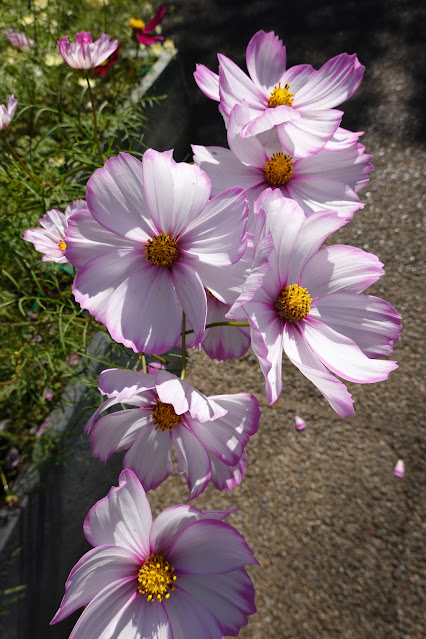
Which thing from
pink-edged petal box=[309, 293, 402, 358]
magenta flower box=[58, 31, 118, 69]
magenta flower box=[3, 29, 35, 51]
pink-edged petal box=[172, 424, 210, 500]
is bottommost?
pink-edged petal box=[172, 424, 210, 500]

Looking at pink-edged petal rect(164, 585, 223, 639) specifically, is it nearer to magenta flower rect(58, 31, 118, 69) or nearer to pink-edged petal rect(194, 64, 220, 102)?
pink-edged petal rect(194, 64, 220, 102)

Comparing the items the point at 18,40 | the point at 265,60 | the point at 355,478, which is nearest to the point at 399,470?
the point at 355,478

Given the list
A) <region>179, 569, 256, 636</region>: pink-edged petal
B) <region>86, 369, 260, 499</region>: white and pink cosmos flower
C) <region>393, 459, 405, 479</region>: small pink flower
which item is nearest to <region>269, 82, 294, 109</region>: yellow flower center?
<region>86, 369, 260, 499</region>: white and pink cosmos flower

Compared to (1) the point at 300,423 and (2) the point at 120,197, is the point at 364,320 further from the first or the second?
(1) the point at 300,423

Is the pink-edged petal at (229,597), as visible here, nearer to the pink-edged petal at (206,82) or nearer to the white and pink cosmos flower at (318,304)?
the white and pink cosmos flower at (318,304)

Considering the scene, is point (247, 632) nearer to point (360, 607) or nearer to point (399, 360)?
point (360, 607)

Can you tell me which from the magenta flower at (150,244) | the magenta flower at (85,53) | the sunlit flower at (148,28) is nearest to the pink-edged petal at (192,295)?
the magenta flower at (150,244)
